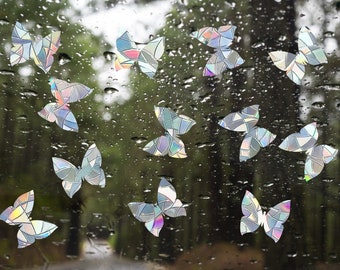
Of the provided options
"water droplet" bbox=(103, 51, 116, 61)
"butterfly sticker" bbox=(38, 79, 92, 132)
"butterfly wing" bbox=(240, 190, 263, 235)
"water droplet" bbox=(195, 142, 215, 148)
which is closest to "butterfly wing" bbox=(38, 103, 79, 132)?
"butterfly sticker" bbox=(38, 79, 92, 132)

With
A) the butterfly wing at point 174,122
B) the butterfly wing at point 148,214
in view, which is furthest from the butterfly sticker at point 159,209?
the butterfly wing at point 174,122

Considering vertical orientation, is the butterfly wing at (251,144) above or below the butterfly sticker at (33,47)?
below

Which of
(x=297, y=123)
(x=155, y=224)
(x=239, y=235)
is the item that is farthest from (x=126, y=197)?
(x=297, y=123)

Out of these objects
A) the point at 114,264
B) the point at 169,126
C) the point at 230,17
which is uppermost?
the point at 230,17

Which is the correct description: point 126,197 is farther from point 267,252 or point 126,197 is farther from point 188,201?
point 267,252

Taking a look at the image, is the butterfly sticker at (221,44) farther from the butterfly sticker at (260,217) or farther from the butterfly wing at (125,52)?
the butterfly sticker at (260,217)

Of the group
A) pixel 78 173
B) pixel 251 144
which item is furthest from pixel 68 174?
pixel 251 144
